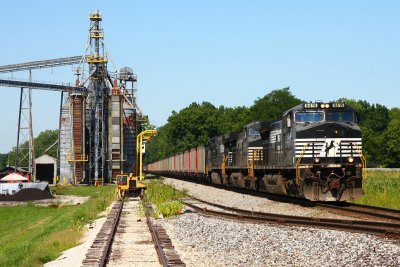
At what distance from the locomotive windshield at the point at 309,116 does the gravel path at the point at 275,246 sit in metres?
7.23

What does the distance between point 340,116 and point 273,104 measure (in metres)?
95.9

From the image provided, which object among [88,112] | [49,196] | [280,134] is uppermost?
[88,112]

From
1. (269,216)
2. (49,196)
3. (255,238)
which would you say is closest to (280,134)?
(269,216)

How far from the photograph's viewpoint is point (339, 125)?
22.4 meters

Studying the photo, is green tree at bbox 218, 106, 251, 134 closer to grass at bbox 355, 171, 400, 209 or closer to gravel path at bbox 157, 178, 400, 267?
grass at bbox 355, 171, 400, 209

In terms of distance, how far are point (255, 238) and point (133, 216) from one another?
8.56 metres

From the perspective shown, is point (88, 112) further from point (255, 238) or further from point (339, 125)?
point (255, 238)

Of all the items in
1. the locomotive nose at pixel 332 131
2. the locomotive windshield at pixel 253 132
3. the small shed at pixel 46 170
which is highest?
the locomotive windshield at pixel 253 132

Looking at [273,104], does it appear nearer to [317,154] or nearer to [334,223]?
[317,154]

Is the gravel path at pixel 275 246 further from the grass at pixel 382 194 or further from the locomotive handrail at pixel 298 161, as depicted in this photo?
the grass at pixel 382 194

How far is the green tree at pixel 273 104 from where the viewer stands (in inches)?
4511

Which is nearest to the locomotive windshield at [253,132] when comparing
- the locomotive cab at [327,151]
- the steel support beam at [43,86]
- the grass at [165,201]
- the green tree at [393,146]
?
the grass at [165,201]

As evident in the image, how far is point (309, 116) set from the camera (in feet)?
75.6

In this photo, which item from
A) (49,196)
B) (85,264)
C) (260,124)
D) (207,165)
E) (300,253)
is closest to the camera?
(85,264)
